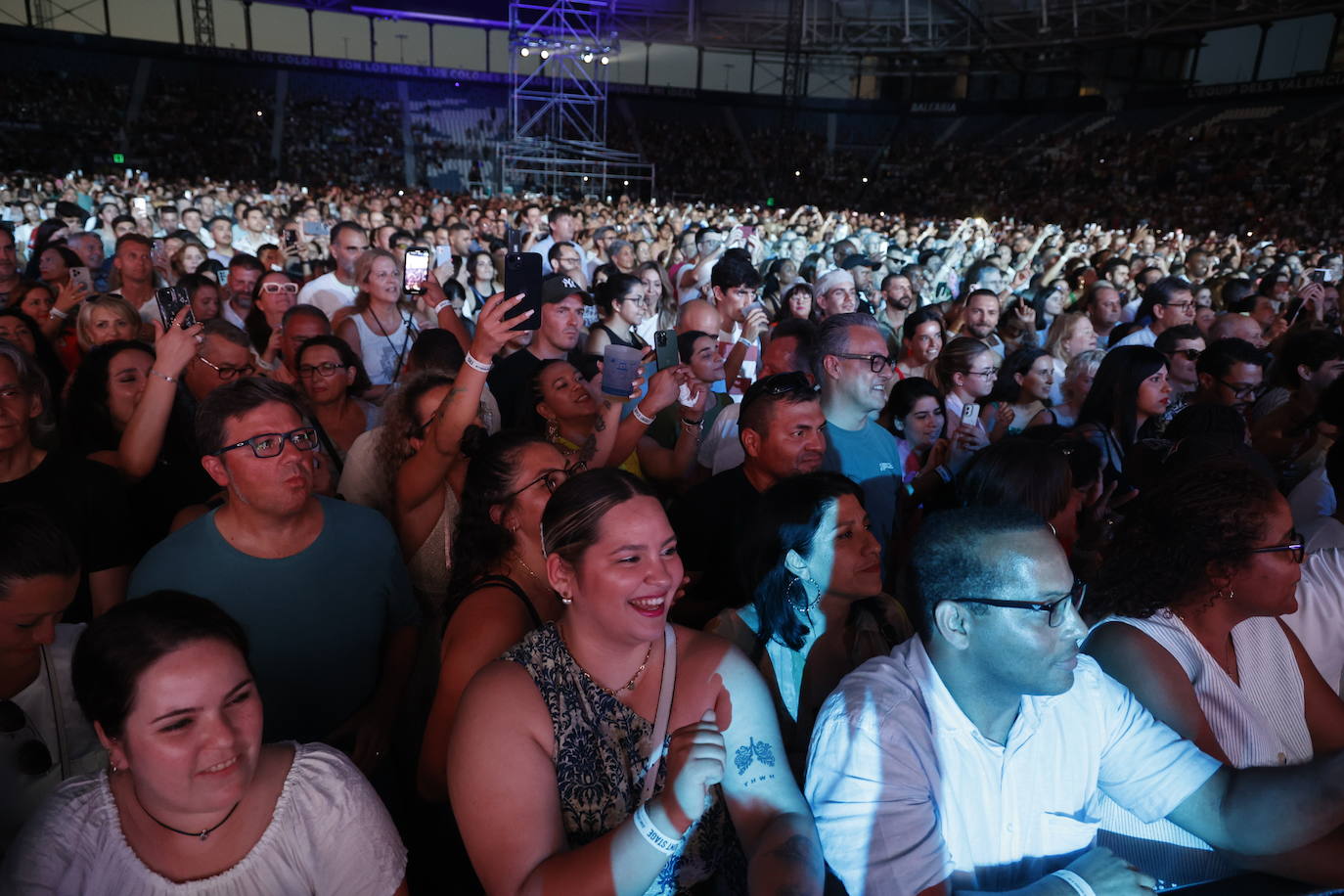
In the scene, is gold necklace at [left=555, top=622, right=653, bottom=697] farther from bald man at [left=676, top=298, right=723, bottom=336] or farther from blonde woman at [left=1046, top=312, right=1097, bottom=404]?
blonde woman at [left=1046, top=312, right=1097, bottom=404]

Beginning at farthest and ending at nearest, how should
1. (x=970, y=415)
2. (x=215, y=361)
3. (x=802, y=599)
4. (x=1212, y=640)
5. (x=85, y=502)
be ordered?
(x=970, y=415)
(x=215, y=361)
(x=85, y=502)
(x=802, y=599)
(x=1212, y=640)

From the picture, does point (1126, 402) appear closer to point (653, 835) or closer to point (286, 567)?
point (653, 835)

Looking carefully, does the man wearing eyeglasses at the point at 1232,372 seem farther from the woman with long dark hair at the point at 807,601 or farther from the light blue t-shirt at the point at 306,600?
the light blue t-shirt at the point at 306,600

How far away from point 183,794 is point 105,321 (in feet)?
11.5

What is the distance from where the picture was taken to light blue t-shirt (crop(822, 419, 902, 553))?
3.46 meters

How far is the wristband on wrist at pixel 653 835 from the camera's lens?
1545 mm

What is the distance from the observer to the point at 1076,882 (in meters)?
1.58

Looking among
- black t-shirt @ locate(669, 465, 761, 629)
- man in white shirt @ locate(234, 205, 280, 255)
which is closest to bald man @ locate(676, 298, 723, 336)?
black t-shirt @ locate(669, 465, 761, 629)

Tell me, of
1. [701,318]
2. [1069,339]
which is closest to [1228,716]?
[701,318]

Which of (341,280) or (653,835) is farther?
(341,280)

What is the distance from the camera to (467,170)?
34.2 meters

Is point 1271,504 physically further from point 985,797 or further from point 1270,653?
point 985,797

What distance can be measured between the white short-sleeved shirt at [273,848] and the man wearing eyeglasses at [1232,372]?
4518mm

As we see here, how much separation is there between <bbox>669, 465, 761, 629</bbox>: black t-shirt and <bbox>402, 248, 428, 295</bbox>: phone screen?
2.06 m
